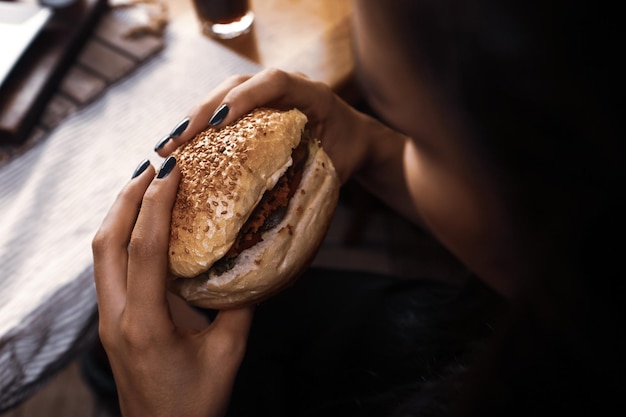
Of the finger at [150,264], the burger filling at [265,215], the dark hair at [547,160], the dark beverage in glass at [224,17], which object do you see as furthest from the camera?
the dark beverage in glass at [224,17]

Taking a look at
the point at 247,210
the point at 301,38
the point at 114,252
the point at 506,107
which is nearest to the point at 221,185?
the point at 247,210

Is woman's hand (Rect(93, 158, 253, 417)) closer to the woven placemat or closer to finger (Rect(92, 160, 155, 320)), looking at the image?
finger (Rect(92, 160, 155, 320))

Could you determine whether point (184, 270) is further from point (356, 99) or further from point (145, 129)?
point (356, 99)

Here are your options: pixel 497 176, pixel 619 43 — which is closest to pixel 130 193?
pixel 497 176

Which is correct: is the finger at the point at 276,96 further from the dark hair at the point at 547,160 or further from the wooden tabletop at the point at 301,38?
the dark hair at the point at 547,160

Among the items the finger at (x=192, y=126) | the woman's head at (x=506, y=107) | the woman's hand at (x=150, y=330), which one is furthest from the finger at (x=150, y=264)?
the woman's head at (x=506, y=107)

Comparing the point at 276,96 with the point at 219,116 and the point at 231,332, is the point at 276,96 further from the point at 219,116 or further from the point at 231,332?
the point at 231,332
